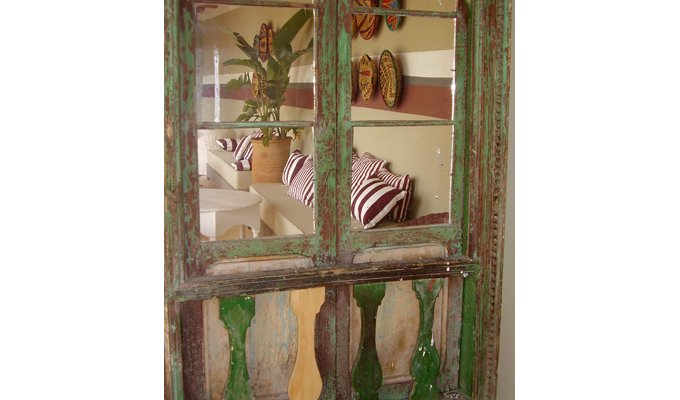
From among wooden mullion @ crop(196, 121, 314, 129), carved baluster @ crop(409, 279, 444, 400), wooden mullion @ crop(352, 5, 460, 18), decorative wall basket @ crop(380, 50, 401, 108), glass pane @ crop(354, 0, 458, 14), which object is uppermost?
glass pane @ crop(354, 0, 458, 14)

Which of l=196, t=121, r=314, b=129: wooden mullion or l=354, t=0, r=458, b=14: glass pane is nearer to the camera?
l=196, t=121, r=314, b=129: wooden mullion

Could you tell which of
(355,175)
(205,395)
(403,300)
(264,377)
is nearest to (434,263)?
(403,300)

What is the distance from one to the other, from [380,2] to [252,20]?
48 centimetres

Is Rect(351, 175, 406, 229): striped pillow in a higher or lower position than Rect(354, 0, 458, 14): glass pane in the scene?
lower

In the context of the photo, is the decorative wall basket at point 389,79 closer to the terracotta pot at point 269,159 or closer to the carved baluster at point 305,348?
the terracotta pot at point 269,159

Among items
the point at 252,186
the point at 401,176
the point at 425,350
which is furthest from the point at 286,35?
the point at 425,350

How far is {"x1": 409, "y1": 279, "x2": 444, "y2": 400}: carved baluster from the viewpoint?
2.78 m

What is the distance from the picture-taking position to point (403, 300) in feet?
9.20

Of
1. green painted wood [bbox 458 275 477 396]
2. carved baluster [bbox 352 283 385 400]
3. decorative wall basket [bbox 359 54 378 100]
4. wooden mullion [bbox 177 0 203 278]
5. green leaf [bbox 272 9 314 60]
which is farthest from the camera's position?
green painted wood [bbox 458 275 477 396]

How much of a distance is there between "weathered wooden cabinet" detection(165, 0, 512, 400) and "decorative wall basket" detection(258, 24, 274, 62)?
0.08 metres

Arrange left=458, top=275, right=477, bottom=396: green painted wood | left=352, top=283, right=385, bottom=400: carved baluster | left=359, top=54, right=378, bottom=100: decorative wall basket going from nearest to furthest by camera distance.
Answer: left=359, top=54, right=378, bottom=100: decorative wall basket, left=352, top=283, right=385, bottom=400: carved baluster, left=458, top=275, right=477, bottom=396: green painted wood

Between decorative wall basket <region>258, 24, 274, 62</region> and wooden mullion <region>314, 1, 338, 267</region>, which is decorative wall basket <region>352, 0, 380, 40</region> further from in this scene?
decorative wall basket <region>258, 24, 274, 62</region>

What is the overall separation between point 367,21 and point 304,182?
638 mm

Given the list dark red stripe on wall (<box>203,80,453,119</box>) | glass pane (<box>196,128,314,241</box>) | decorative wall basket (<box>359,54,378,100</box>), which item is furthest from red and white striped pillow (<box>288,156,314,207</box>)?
decorative wall basket (<box>359,54,378,100</box>)
